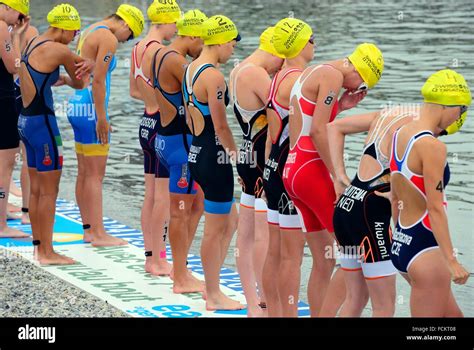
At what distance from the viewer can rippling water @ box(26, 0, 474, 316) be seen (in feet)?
47.7

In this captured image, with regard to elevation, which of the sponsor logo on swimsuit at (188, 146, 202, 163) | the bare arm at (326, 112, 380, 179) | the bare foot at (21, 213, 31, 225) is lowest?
the bare foot at (21, 213, 31, 225)

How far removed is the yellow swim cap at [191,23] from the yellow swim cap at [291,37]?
1.70 metres

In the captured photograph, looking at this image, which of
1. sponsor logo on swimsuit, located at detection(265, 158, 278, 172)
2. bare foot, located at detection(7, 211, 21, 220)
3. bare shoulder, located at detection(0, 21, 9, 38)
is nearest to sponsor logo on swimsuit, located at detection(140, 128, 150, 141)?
bare shoulder, located at detection(0, 21, 9, 38)

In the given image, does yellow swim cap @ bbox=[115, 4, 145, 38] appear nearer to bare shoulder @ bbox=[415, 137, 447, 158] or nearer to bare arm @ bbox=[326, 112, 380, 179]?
bare arm @ bbox=[326, 112, 380, 179]

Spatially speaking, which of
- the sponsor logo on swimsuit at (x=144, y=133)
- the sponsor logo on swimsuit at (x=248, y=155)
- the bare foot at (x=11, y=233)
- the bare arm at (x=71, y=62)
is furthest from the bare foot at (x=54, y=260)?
the sponsor logo on swimsuit at (x=248, y=155)

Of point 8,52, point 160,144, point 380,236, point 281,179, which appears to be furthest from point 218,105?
point 8,52

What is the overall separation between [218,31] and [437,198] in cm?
337

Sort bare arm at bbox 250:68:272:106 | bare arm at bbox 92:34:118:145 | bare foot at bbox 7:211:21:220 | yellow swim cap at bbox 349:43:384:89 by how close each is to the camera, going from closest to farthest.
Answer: yellow swim cap at bbox 349:43:384:89 < bare arm at bbox 250:68:272:106 < bare arm at bbox 92:34:118:145 < bare foot at bbox 7:211:21:220

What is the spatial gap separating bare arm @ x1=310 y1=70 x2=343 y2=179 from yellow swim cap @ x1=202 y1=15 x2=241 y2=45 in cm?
160

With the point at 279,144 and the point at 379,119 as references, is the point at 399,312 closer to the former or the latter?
the point at 279,144

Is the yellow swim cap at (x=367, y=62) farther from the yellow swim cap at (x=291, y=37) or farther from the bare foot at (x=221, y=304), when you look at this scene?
the bare foot at (x=221, y=304)

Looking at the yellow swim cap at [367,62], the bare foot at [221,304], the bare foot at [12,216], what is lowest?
the bare foot at [12,216]

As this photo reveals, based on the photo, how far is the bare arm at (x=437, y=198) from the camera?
7148 millimetres

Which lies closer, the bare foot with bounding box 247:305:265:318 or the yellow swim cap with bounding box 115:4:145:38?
the bare foot with bounding box 247:305:265:318
